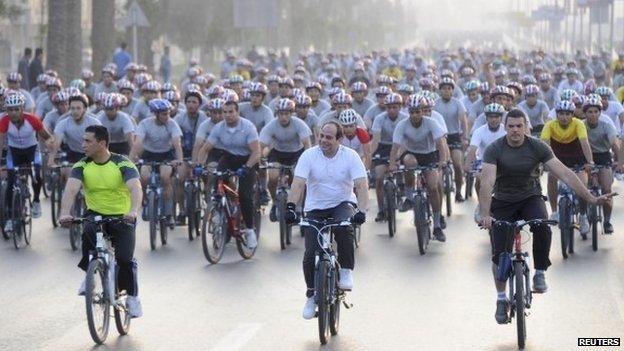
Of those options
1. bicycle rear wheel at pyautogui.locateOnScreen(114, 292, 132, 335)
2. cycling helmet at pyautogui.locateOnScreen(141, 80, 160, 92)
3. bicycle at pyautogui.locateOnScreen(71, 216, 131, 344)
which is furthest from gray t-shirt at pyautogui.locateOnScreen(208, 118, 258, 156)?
bicycle at pyautogui.locateOnScreen(71, 216, 131, 344)

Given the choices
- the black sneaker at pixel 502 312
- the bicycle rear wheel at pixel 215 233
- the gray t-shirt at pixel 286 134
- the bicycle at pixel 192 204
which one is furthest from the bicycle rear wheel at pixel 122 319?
the gray t-shirt at pixel 286 134

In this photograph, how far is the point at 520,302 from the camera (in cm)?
1217

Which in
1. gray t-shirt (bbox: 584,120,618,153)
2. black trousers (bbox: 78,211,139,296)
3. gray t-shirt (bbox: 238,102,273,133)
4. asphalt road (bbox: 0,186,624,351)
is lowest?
asphalt road (bbox: 0,186,624,351)

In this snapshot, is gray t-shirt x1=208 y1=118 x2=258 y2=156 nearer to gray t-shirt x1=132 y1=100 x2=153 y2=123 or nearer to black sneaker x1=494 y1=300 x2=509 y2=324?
gray t-shirt x1=132 y1=100 x2=153 y2=123

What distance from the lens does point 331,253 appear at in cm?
1289

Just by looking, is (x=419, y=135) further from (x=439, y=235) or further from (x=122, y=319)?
(x=122, y=319)

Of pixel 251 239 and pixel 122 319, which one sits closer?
pixel 122 319

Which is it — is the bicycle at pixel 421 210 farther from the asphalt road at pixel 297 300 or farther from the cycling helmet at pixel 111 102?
the cycling helmet at pixel 111 102

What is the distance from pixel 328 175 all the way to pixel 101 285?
6.59 ft

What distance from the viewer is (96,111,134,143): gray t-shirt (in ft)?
67.4

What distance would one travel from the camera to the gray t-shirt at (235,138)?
61.7 feet

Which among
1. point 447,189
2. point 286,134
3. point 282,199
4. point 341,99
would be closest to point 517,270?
point 282,199

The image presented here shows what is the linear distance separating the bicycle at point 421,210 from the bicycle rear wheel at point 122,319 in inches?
217

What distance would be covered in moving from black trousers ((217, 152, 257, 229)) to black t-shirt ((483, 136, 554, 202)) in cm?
574
